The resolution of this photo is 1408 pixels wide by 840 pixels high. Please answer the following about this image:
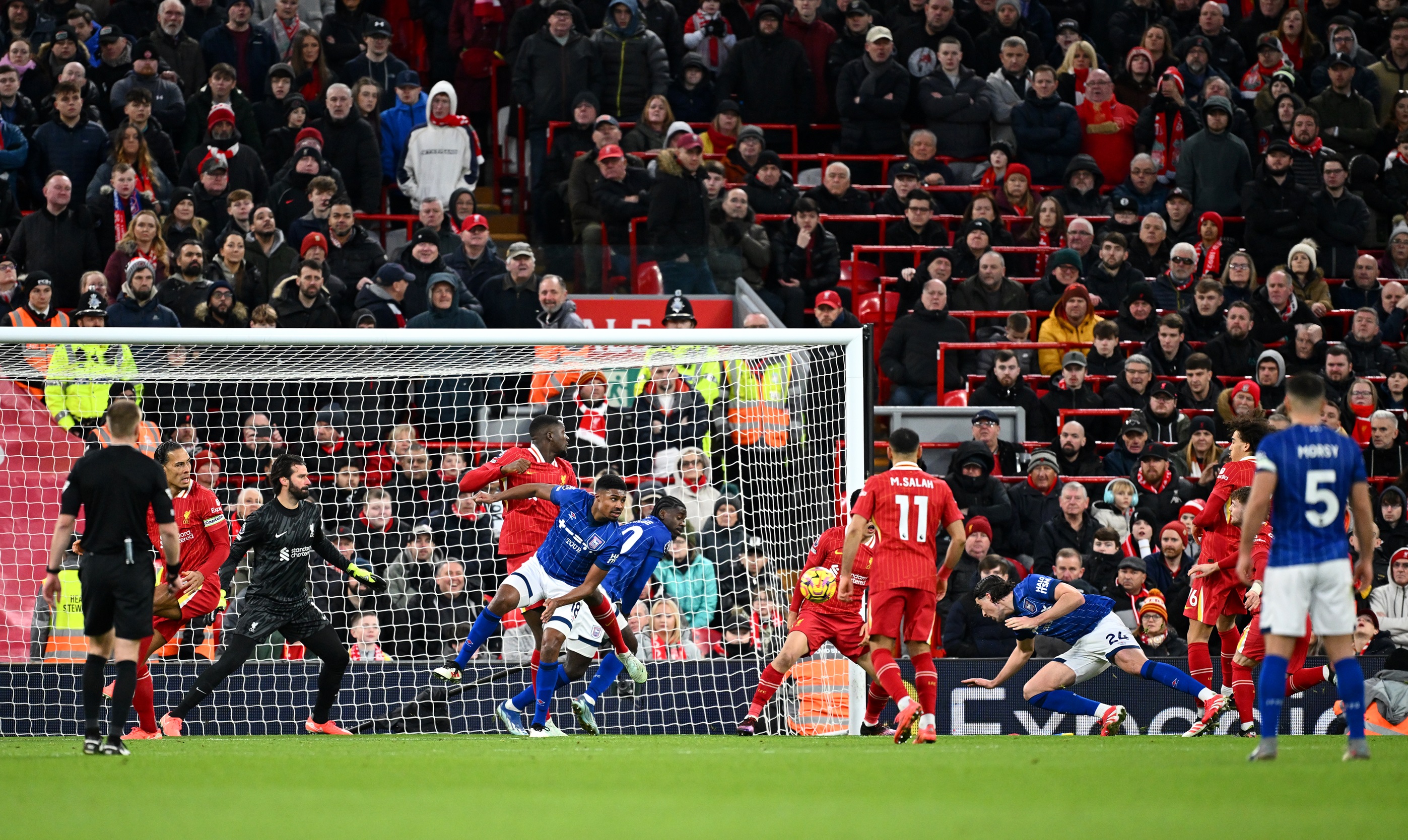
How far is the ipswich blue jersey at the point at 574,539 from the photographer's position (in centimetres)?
1188

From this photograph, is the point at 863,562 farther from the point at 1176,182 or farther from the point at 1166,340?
the point at 1176,182

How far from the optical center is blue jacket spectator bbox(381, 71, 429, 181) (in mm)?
18266

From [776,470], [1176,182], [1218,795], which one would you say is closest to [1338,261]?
[1176,182]

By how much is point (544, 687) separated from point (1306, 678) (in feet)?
16.8

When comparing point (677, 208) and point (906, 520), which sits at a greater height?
point (677, 208)

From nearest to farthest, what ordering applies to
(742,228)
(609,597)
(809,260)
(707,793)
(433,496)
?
(707,793) < (609,597) < (433,496) < (742,228) < (809,260)

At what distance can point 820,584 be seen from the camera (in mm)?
11719

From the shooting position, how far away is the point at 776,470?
14.0m

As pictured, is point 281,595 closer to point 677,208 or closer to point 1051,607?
point 1051,607

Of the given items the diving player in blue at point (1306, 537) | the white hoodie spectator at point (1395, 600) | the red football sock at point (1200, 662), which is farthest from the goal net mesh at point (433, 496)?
the diving player in blue at point (1306, 537)

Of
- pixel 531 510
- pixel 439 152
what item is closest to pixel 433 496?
pixel 531 510

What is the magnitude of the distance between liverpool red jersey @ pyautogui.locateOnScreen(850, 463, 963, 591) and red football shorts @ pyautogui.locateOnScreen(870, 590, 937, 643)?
0.16ft

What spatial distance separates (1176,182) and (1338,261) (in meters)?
1.97

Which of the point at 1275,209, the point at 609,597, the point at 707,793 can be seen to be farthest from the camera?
the point at 1275,209
